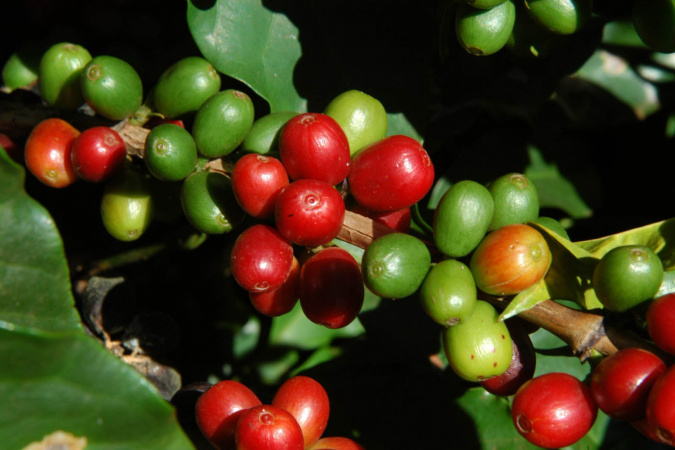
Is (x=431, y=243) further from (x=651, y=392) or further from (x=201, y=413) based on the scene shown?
(x=201, y=413)

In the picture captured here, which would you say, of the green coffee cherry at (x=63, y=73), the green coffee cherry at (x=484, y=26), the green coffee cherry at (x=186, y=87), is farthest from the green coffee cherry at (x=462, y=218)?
the green coffee cherry at (x=63, y=73)

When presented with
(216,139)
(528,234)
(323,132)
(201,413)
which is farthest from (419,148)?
(201,413)

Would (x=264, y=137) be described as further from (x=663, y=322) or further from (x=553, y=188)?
(x=553, y=188)

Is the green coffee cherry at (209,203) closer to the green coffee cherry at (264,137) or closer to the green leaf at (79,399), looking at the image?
the green coffee cherry at (264,137)

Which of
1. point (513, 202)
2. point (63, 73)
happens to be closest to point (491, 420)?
point (513, 202)

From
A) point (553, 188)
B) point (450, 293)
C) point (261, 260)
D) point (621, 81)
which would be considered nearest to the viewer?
point (450, 293)
